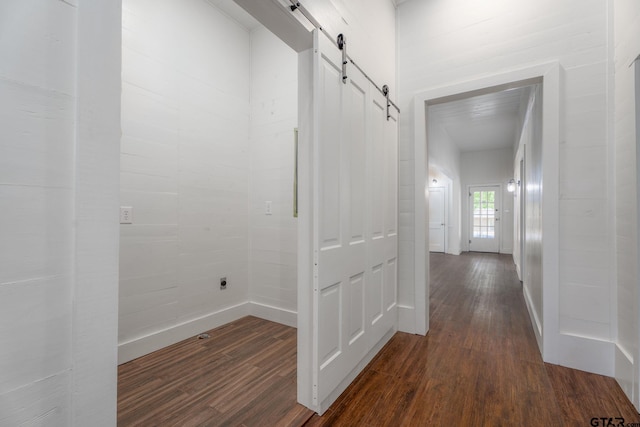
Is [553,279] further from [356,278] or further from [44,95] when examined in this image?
[44,95]

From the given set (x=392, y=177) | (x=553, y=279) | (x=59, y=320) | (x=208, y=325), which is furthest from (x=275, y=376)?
(x=553, y=279)

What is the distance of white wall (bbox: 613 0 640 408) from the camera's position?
171 cm

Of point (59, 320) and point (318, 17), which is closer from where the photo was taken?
point (59, 320)

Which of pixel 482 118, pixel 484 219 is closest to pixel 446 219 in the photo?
pixel 484 219

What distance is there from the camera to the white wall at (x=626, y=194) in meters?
1.71

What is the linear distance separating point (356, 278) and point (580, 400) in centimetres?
152

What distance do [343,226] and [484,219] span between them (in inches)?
340

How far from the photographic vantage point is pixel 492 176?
8664 mm

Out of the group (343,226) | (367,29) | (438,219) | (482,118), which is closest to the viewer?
(343,226)

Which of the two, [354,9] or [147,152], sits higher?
[354,9]

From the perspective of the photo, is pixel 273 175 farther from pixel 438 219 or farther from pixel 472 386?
pixel 438 219

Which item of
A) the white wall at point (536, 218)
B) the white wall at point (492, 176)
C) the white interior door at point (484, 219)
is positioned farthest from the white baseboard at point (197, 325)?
the white interior door at point (484, 219)

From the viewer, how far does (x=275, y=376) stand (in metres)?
2.01

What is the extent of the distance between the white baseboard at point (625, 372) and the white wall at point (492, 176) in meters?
7.29
